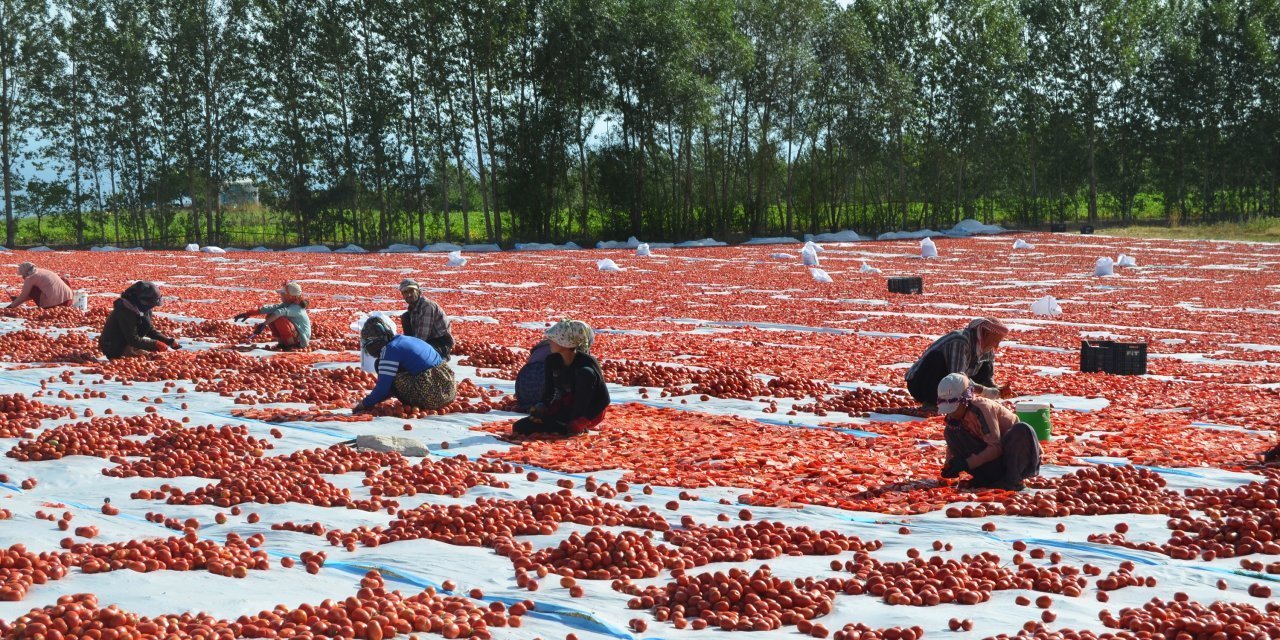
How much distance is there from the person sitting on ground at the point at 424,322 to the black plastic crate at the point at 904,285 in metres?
13.0

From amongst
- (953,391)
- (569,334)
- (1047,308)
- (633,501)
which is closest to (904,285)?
(1047,308)

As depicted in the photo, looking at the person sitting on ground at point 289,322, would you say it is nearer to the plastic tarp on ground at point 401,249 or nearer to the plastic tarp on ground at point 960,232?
the plastic tarp on ground at point 401,249

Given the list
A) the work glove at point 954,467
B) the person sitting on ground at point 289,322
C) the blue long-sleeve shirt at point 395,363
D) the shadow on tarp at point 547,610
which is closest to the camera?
the shadow on tarp at point 547,610

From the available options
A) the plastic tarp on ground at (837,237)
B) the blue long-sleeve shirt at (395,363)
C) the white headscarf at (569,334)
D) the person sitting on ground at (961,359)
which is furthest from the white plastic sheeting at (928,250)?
the white headscarf at (569,334)

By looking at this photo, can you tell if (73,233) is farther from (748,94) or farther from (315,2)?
(748,94)

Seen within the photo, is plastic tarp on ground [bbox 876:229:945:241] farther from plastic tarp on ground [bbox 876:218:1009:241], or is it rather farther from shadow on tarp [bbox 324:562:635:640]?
shadow on tarp [bbox 324:562:635:640]

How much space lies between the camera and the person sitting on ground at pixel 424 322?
11242 millimetres

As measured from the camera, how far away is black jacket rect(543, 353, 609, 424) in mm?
8570

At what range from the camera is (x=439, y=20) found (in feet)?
154

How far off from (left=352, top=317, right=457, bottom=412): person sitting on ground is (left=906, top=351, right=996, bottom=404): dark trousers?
3793 mm

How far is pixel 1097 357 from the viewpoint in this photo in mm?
12234

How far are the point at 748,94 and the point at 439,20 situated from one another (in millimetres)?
12853

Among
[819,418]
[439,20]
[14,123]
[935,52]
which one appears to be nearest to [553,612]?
[819,418]

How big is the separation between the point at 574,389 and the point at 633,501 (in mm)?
1992
